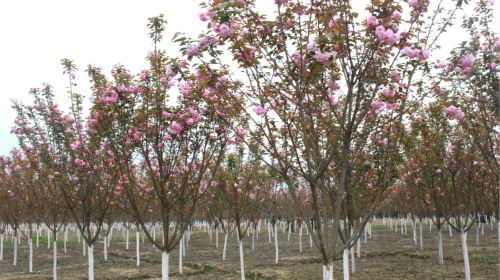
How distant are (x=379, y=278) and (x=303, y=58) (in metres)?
16.0

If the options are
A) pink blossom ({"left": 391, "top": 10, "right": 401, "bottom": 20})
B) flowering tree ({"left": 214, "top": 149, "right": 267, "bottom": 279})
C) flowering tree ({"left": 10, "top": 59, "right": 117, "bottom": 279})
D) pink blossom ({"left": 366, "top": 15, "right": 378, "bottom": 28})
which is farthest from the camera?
flowering tree ({"left": 214, "top": 149, "right": 267, "bottom": 279})

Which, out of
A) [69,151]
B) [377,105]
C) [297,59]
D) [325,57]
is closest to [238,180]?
[69,151]

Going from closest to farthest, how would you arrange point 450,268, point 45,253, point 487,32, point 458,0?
1. point 458,0
2. point 487,32
3. point 450,268
4. point 45,253

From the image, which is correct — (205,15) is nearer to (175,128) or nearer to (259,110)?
(259,110)

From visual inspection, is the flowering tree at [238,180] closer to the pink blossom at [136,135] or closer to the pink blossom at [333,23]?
the pink blossom at [136,135]

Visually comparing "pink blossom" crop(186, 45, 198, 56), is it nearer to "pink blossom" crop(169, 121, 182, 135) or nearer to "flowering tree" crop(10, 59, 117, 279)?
"pink blossom" crop(169, 121, 182, 135)

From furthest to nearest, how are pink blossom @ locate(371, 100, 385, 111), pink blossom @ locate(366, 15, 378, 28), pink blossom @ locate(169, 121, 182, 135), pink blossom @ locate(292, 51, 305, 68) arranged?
pink blossom @ locate(169, 121, 182, 135) → pink blossom @ locate(371, 100, 385, 111) → pink blossom @ locate(292, 51, 305, 68) → pink blossom @ locate(366, 15, 378, 28)

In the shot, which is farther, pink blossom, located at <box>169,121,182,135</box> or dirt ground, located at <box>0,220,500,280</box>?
dirt ground, located at <box>0,220,500,280</box>

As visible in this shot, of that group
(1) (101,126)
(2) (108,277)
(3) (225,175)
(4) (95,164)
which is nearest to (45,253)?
(2) (108,277)

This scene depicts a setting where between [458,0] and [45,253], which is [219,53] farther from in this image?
[45,253]

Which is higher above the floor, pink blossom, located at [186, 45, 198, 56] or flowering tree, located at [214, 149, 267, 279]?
pink blossom, located at [186, 45, 198, 56]

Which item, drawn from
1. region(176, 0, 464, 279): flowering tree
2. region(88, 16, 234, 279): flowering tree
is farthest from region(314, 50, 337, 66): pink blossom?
region(88, 16, 234, 279): flowering tree

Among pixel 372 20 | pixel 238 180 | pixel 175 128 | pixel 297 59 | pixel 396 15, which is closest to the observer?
pixel 372 20

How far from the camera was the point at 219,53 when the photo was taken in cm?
704
